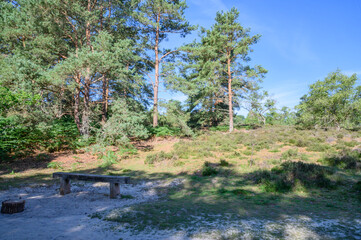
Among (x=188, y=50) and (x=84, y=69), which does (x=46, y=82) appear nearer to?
(x=84, y=69)

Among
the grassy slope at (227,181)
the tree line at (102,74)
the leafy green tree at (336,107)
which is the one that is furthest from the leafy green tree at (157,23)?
the leafy green tree at (336,107)

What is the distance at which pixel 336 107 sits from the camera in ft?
77.7

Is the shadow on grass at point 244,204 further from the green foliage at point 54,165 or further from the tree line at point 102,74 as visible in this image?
the tree line at point 102,74

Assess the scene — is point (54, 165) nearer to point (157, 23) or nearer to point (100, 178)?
point (100, 178)

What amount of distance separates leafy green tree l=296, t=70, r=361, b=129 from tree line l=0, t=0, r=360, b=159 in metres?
0.14

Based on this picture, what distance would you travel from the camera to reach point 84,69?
459 inches

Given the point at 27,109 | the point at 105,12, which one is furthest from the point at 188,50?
the point at 27,109

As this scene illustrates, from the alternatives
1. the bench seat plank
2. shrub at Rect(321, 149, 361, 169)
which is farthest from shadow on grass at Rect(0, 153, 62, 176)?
shrub at Rect(321, 149, 361, 169)

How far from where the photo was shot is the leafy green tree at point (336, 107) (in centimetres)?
2206

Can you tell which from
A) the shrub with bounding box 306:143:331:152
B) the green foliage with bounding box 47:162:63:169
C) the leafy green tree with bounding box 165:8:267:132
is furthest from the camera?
the leafy green tree with bounding box 165:8:267:132

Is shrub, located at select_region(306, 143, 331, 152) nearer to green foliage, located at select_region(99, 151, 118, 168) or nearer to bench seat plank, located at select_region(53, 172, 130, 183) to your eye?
bench seat plank, located at select_region(53, 172, 130, 183)

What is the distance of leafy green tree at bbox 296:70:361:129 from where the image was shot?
2206 centimetres

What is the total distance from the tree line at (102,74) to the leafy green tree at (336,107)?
0.14 m

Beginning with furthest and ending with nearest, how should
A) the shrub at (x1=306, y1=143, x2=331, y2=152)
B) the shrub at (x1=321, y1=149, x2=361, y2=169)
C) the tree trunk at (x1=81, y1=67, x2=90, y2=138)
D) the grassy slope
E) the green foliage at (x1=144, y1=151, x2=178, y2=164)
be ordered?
1. the tree trunk at (x1=81, y1=67, x2=90, y2=138)
2. the shrub at (x1=306, y1=143, x2=331, y2=152)
3. the green foliage at (x1=144, y1=151, x2=178, y2=164)
4. the shrub at (x1=321, y1=149, x2=361, y2=169)
5. the grassy slope
